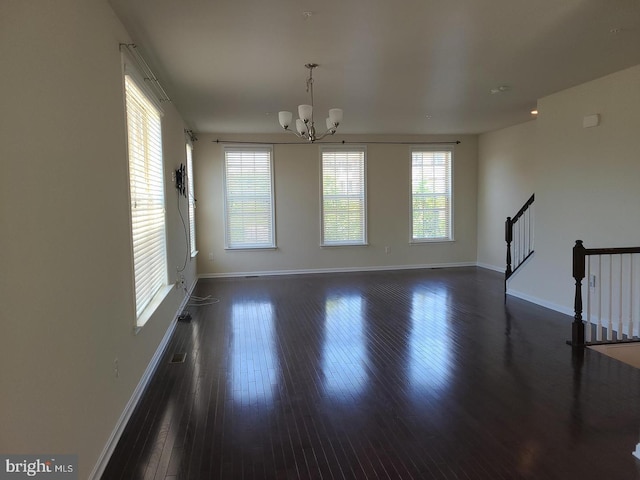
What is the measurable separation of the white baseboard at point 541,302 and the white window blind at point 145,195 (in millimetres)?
4685

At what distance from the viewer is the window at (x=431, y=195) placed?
28.7 feet

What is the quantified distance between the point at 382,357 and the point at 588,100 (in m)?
3.70

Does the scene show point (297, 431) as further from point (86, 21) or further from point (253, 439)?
point (86, 21)

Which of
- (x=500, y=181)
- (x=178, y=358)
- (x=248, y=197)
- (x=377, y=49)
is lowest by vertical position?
(x=178, y=358)

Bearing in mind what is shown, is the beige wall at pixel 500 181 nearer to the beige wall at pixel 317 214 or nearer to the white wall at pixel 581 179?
the beige wall at pixel 317 214

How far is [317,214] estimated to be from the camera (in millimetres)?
8445

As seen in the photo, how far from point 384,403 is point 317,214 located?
5775 millimetres

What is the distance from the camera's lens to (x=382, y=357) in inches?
150

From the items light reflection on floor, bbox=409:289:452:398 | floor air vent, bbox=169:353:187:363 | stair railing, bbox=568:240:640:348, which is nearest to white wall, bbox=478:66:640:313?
stair railing, bbox=568:240:640:348

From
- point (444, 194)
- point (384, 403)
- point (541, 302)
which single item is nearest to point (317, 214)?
point (444, 194)

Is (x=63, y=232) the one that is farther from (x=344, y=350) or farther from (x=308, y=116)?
(x=308, y=116)

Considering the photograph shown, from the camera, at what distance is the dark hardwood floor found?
7.36 ft

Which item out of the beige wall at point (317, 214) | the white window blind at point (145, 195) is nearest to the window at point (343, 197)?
the beige wall at point (317, 214)

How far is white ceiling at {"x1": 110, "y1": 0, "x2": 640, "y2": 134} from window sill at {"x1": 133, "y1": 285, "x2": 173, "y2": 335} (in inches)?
86.3
